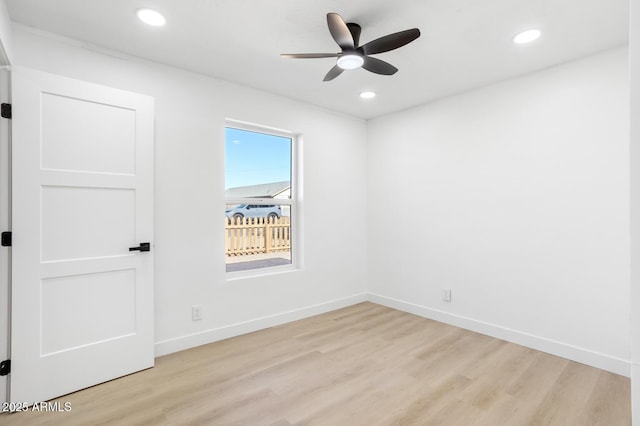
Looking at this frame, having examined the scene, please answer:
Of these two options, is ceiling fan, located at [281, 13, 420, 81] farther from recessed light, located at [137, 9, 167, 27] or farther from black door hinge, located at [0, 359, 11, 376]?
black door hinge, located at [0, 359, 11, 376]

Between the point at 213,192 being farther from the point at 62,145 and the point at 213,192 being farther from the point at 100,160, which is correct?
the point at 62,145

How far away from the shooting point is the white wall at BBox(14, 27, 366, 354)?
2742mm

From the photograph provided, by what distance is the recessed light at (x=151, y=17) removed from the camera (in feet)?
7.26

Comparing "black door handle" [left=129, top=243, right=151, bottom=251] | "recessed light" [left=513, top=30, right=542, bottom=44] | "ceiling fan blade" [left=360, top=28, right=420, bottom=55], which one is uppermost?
"recessed light" [left=513, top=30, right=542, bottom=44]

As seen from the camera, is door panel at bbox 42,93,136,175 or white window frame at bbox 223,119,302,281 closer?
door panel at bbox 42,93,136,175

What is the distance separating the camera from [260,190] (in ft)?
12.4

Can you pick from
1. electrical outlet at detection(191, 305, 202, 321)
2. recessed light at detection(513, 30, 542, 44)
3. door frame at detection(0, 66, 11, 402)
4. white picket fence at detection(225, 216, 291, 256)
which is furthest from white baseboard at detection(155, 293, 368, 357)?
recessed light at detection(513, 30, 542, 44)

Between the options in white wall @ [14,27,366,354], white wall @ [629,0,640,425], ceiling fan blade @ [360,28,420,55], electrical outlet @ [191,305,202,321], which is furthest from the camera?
electrical outlet @ [191,305,202,321]

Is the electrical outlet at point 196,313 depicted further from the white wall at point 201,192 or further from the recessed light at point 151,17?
the recessed light at point 151,17

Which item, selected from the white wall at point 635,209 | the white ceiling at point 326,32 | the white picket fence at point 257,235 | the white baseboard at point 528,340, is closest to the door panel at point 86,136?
the white ceiling at point 326,32

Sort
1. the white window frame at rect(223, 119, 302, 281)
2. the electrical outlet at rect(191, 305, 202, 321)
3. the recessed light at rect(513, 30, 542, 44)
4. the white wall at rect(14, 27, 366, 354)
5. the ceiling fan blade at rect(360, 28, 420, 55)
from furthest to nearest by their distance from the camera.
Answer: the white window frame at rect(223, 119, 302, 281)
the electrical outlet at rect(191, 305, 202, 321)
the white wall at rect(14, 27, 366, 354)
the recessed light at rect(513, 30, 542, 44)
the ceiling fan blade at rect(360, 28, 420, 55)

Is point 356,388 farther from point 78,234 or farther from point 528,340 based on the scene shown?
point 78,234

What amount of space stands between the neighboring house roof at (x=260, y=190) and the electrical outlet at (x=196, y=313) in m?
1.17

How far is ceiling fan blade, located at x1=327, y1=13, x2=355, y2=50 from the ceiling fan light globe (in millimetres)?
72
